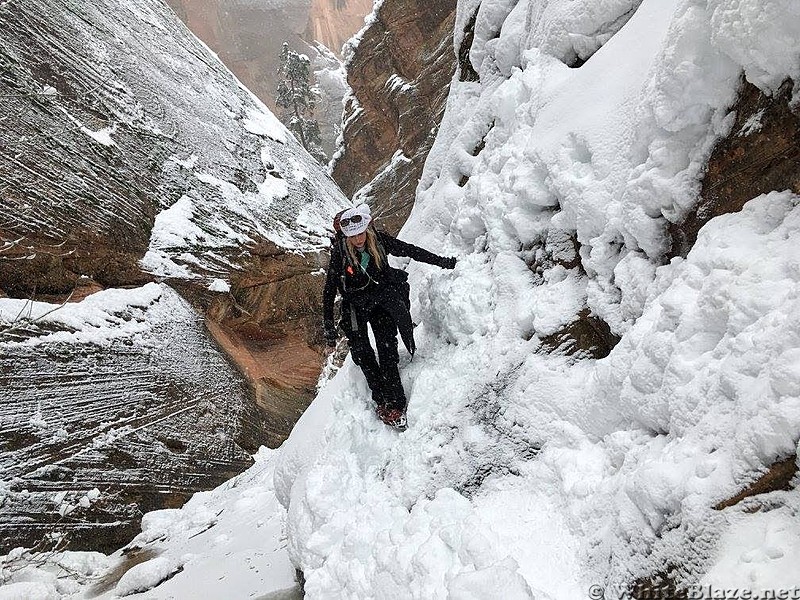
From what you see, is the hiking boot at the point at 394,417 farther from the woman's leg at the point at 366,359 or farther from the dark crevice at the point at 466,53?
the dark crevice at the point at 466,53

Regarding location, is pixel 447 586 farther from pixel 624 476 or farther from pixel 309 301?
pixel 309 301

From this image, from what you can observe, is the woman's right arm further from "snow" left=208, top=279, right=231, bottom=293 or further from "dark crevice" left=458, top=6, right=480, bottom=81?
"snow" left=208, top=279, right=231, bottom=293

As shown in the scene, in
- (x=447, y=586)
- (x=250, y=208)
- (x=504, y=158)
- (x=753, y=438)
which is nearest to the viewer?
(x=753, y=438)

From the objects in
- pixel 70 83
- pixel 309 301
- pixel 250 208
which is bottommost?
pixel 309 301

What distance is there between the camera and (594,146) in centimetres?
304

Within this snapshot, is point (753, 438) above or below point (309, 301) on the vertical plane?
below

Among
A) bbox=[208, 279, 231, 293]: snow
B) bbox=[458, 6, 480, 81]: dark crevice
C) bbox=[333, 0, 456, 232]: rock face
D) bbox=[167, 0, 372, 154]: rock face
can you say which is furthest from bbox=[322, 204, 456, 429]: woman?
bbox=[167, 0, 372, 154]: rock face

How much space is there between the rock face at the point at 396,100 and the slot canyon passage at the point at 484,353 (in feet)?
35.5

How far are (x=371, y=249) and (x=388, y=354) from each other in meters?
0.83

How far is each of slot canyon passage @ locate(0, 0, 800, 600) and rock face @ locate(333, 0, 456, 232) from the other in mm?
10824

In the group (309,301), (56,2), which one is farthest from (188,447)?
(56,2)

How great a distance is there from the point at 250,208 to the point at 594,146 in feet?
32.0

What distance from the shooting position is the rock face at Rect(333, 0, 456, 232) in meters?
19.8

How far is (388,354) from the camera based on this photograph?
3.93 metres
